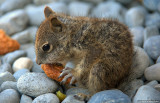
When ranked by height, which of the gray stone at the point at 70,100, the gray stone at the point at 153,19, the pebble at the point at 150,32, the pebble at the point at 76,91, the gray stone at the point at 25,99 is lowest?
the pebble at the point at 76,91

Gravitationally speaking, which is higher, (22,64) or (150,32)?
(150,32)

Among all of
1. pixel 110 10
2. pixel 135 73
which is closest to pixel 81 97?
pixel 135 73

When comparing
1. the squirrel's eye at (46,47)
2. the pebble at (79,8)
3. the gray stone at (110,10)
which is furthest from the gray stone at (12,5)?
the squirrel's eye at (46,47)

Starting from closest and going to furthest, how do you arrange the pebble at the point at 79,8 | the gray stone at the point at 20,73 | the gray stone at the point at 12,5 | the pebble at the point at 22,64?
1. the gray stone at the point at 20,73
2. the pebble at the point at 22,64
3. the pebble at the point at 79,8
4. the gray stone at the point at 12,5

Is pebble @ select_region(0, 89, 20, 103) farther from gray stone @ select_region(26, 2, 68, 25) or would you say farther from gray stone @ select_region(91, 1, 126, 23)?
gray stone @ select_region(91, 1, 126, 23)

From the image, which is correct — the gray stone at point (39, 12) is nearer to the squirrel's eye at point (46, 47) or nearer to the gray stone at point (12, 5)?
the gray stone at point (12, 5)

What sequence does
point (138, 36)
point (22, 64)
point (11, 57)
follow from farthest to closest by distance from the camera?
1. point (138, 36)
2. point (11, 57)
3. point (22, 64)

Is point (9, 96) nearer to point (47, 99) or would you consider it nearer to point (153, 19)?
point (47, 99)
